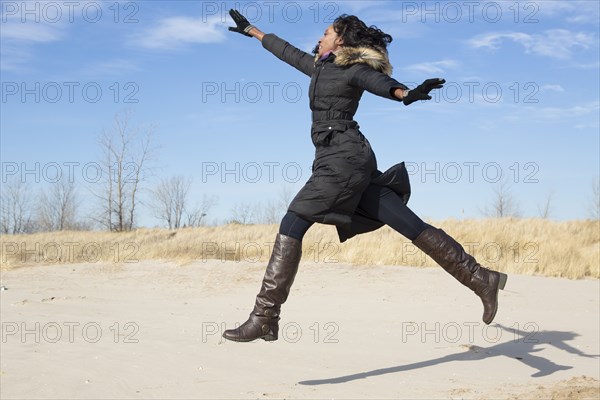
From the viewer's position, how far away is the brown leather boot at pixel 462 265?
441 cm

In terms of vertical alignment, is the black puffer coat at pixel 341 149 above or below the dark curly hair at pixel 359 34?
below

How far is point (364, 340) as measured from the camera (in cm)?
884

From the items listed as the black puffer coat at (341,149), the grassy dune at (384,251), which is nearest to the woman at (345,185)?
the black puffer coat at (341,149)

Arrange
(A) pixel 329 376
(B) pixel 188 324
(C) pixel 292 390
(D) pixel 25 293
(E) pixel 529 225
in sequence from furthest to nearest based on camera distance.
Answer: (E) pixel 529 225, (D) pixel 25 293, (B) pixel 188 324, (A) pixel 329 376, (C) pixel 292 390

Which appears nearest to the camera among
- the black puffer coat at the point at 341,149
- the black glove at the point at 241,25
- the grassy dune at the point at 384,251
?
the black puffer coat at the point at 341,149

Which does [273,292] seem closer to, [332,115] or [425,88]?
[332,115]

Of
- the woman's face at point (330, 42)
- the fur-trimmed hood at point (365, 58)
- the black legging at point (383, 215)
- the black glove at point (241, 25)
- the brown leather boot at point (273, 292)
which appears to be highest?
the black glove at point (241, 25)

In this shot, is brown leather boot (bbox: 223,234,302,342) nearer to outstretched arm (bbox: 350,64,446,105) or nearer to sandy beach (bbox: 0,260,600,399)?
outstretched arm (bbox: 350,64,446,105)

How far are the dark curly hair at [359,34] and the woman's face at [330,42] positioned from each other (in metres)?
0.02

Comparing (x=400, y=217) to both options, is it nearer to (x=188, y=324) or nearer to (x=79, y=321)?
(x=188, y=324)

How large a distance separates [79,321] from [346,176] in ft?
21.6

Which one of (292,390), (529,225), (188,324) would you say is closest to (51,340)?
(188,324)

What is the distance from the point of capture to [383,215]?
432cm

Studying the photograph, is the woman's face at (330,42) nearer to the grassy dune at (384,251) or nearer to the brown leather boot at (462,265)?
the brown leather boot at (462,265)
